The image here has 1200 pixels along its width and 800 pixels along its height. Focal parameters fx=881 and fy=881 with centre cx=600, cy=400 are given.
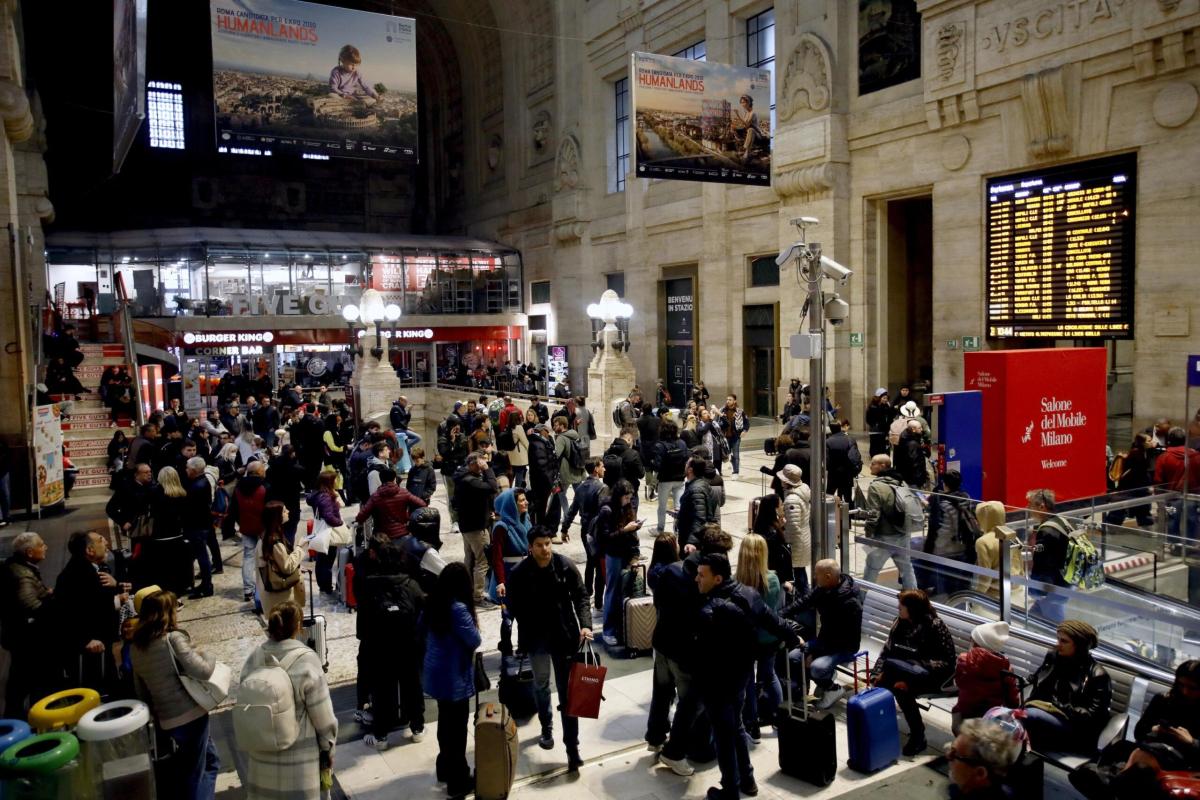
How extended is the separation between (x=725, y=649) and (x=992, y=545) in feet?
11.8

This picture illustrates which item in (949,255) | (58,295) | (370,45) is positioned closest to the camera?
(370,45)

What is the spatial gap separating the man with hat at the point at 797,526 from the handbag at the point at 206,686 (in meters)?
5.29

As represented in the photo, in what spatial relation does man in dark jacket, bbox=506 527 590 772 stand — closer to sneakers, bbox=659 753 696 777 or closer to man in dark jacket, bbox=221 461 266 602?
sneakers, bbox=659 753 696 777

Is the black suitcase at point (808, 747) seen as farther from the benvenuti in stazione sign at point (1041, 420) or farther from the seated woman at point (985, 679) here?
the benvenuti in stazione sign at point (1041, 420)

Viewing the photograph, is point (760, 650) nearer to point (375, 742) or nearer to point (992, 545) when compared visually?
point (375, 742)

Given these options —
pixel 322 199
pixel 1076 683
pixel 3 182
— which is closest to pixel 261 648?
pixel 1076 683

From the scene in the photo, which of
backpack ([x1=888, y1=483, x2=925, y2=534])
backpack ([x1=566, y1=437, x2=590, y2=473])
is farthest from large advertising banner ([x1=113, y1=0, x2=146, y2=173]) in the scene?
backpack ([x1=888, y1=483, x2=925, y2=534])

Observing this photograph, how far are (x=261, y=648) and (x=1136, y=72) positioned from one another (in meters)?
17.3

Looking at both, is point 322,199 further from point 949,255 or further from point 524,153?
point 949,255

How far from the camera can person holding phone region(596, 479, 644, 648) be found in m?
7.93

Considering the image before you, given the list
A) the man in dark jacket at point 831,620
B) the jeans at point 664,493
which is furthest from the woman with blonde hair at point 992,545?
the jeans at point 664,493

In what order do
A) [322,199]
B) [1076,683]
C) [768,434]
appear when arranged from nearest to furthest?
[1076,683], [768,434], [322,199]

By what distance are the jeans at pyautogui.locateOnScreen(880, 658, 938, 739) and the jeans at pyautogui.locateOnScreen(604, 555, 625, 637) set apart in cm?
263

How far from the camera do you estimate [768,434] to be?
23.2 m
